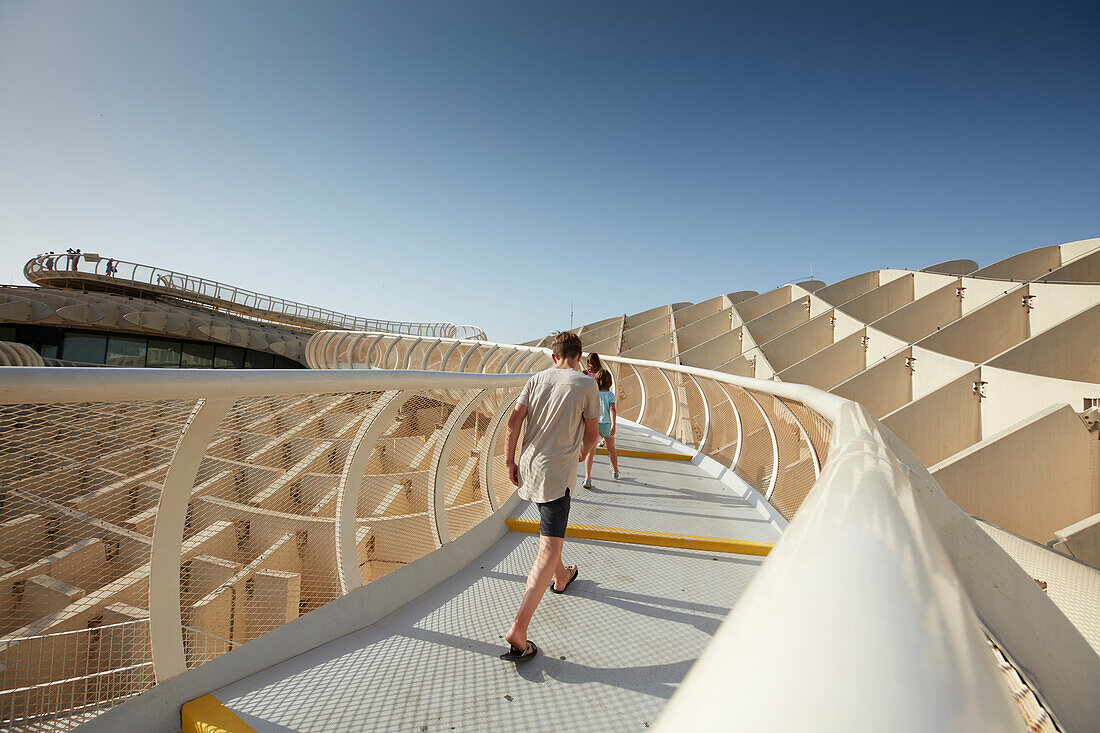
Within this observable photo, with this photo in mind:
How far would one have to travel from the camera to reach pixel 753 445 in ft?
18.1

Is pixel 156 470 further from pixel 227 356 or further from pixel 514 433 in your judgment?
pixel 227 356

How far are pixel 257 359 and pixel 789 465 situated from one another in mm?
32095

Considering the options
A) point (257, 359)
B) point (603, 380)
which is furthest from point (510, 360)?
point (257, 359)

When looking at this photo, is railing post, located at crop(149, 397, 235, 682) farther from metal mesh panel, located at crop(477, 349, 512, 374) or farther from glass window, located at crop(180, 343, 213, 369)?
glass window, located at crop(180, 343, 213, 369)

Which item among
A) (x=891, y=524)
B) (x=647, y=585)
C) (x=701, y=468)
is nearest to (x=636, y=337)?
(x=701, y=468)

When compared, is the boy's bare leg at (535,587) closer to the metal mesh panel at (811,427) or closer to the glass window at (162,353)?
the metal mesh panel at (811,427)

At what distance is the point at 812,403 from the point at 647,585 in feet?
4.66

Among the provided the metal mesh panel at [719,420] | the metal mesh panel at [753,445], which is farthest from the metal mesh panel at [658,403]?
the metal mesh panel at [753,445]

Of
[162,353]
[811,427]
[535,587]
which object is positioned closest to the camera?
[535,587]

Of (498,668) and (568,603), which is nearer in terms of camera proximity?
(498,668)

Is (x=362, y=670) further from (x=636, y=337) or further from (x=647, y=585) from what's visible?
(x=636, y=337)

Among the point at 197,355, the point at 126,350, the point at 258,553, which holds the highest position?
the point at 126,350

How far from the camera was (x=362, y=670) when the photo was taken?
200cm

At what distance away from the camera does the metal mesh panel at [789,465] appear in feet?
13.8
